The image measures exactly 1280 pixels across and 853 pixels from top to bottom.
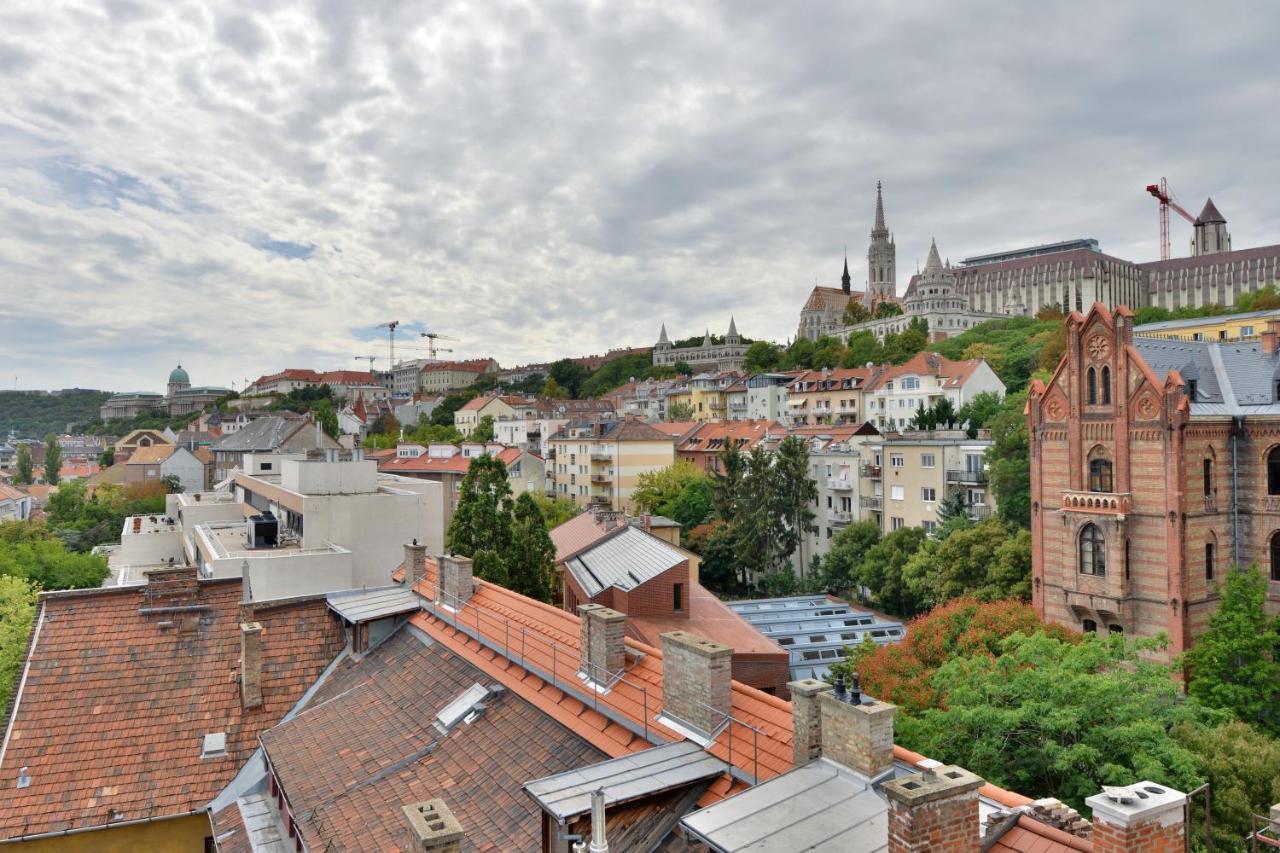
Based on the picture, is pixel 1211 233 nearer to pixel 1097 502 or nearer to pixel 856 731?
pixel 1097 502

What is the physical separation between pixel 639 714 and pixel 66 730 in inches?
505

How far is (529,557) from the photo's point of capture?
31.2 metres

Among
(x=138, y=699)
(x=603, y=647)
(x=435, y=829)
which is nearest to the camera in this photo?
(x=435, y=829)

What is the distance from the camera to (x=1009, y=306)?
155500 mm

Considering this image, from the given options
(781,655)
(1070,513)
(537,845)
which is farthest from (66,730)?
(1070,513)

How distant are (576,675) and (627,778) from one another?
3.83 m

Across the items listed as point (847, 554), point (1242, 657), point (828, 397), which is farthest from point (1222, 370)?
point (828, 397)

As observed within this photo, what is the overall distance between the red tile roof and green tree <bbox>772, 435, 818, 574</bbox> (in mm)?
42452

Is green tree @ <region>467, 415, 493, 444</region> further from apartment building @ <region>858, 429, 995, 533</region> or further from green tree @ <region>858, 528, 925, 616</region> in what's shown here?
green tree @ <region>858, 528, 925, 616</region>

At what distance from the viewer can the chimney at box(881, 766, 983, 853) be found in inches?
282

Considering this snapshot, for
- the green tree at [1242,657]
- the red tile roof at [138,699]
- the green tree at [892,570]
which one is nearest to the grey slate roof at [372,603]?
the red tile roof at [138,699]

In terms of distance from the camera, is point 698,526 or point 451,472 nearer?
point 698,526

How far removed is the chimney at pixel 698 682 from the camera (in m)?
10.9

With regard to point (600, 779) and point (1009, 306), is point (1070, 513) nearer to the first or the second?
point (600, 779)
